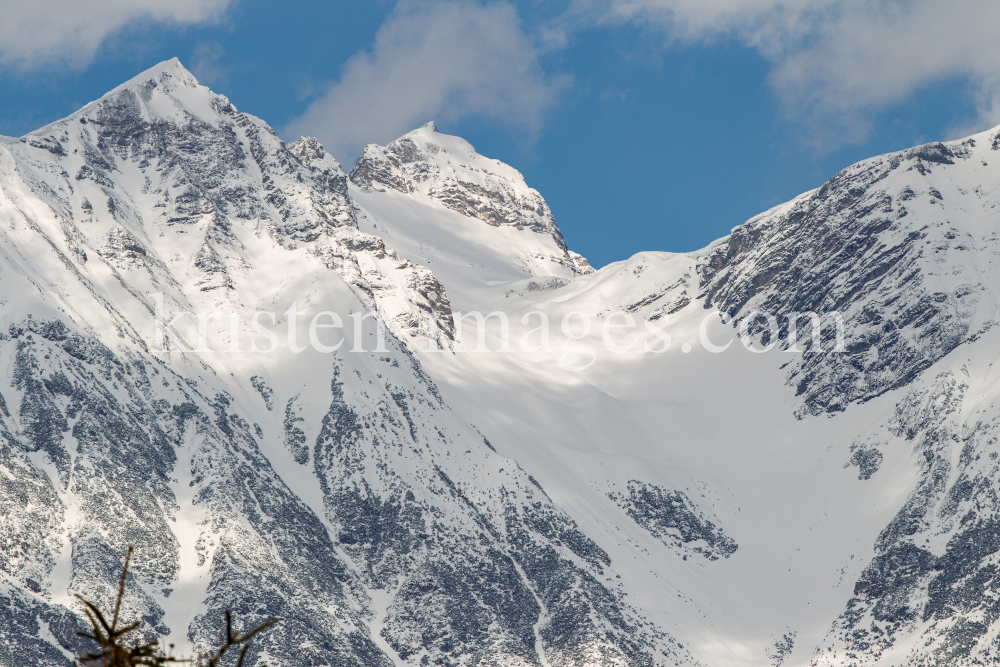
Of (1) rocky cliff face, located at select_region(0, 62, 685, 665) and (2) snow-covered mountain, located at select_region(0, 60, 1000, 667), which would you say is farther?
(2) snow-covered mountain, located at select_region(0, 60, 1000, 667)

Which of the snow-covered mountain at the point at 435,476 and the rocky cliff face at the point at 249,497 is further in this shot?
the snow-covered mountain at the point at 435,476

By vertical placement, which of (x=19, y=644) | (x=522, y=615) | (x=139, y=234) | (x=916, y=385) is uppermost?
(x=139, y=234)

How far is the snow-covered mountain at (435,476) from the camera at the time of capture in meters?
132

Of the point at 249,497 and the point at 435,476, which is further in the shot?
the point at 435,476

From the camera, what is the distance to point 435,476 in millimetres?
158250

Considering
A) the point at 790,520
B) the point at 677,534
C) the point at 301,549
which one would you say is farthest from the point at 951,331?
the point at 301,549

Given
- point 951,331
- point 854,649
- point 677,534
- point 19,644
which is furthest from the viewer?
point 951,331

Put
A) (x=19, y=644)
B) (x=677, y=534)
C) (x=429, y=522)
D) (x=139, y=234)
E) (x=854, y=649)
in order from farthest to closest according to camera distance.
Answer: (x=139, y=234), (x=677, y=534), (x=429, y=522), (x=854, y=649), (x=19, y=644)

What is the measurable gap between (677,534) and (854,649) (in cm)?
3319

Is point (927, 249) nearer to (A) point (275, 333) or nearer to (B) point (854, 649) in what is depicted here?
(B) point (854, 649)

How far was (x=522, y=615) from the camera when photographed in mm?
144750

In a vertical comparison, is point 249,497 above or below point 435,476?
below

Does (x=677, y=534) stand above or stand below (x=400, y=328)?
below

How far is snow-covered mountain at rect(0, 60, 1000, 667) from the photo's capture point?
5192 inches
